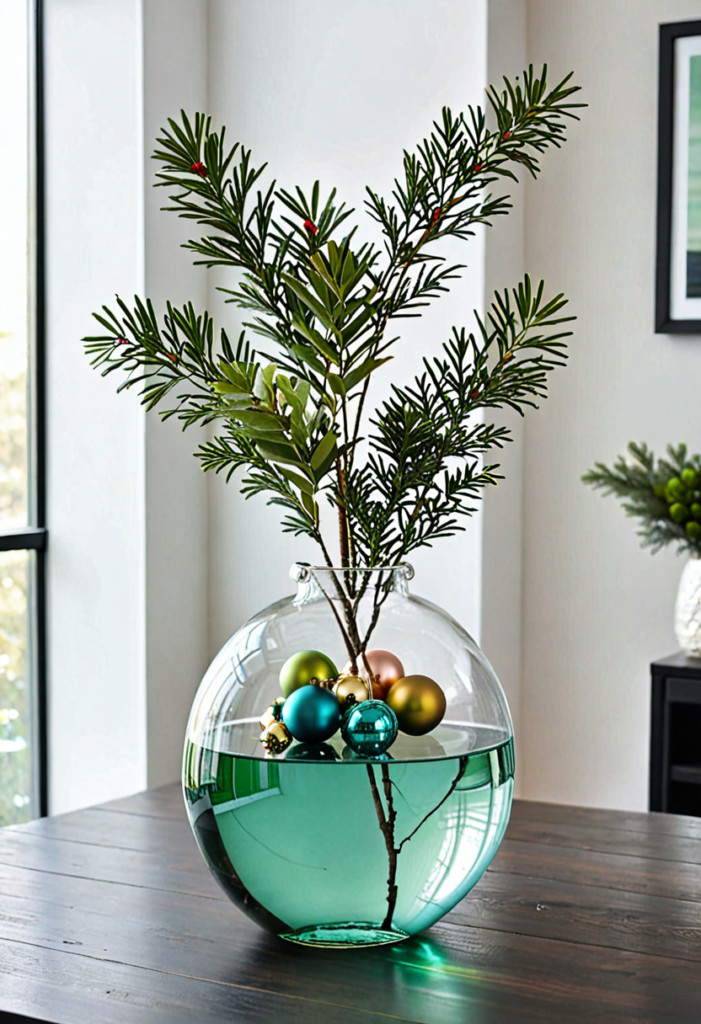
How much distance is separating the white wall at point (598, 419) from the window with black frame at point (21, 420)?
119cm

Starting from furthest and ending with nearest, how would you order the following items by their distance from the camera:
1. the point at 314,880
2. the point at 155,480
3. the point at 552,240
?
the point at 552,240
the point at 155,480
the point at 314,880

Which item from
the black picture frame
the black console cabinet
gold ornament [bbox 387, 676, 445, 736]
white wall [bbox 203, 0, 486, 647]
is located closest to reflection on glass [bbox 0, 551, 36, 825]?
white wall [bbox 203, 0, 486, 647]

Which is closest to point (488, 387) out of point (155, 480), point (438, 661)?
point (438, 661)

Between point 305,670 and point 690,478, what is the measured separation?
1740 mm

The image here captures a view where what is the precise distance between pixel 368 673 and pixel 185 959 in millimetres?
290

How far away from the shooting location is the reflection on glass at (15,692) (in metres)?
2.88

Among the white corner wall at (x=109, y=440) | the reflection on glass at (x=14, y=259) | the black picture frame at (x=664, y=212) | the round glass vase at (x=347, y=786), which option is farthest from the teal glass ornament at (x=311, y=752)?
the black picture frame at (x=664, y=212)

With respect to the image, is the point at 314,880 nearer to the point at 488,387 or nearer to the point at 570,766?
the point at 488,387

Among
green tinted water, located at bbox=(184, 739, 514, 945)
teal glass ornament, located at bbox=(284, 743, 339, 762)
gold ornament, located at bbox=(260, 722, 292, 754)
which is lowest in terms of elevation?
green tinted water, located at bbox=(184, 739, 514, 945)

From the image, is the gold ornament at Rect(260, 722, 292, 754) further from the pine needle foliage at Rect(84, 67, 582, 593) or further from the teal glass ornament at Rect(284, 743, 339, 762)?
the pine needle foliage at Rect(84, 67, 582, 593)

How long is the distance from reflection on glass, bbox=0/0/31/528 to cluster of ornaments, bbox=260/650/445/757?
1.95m

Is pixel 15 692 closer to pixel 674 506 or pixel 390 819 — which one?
pixel 674 506

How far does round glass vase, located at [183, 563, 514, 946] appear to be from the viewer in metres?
1.05

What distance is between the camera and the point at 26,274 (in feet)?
9.60
